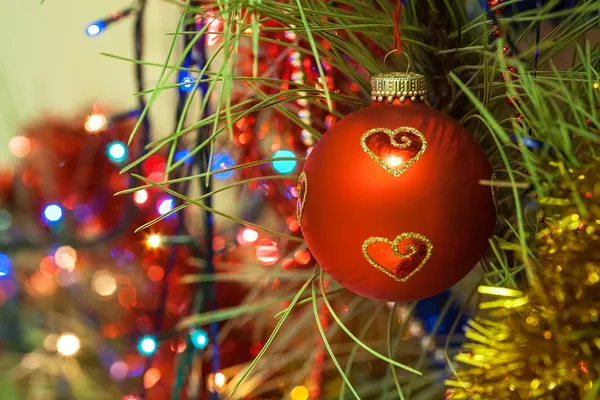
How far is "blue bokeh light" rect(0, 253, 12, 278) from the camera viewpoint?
2.48ft

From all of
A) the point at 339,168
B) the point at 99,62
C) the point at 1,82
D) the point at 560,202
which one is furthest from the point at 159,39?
the point at 560,202

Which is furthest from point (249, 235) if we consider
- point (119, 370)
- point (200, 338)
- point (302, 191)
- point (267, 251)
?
A: point (302, 191)

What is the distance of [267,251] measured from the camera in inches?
28.5

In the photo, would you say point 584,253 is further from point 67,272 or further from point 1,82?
point 1,82

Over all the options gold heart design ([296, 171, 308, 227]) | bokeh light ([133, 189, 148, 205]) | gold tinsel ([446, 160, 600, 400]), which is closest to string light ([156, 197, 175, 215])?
bokeh light ([133, 189, 148, 205])

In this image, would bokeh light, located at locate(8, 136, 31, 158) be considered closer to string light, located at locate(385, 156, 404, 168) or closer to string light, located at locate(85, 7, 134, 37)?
string light, located at locate(85, 7, 134, 37)

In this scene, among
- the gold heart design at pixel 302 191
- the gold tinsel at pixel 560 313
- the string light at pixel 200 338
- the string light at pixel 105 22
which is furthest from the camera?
the string light at pixel 200 338

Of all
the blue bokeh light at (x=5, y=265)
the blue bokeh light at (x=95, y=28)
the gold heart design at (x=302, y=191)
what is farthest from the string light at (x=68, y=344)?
the gold heart design at (x=302, y=191)

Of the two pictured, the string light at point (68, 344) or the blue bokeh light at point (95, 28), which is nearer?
the blue bokeh light at point (95, 28)

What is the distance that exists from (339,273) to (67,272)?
1.65ft

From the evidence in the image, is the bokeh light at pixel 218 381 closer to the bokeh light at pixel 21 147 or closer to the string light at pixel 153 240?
the string light at pixel 153 240

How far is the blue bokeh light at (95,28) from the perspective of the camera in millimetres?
589

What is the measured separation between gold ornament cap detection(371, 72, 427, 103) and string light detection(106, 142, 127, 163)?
1.51ft

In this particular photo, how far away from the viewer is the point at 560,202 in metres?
0.26
